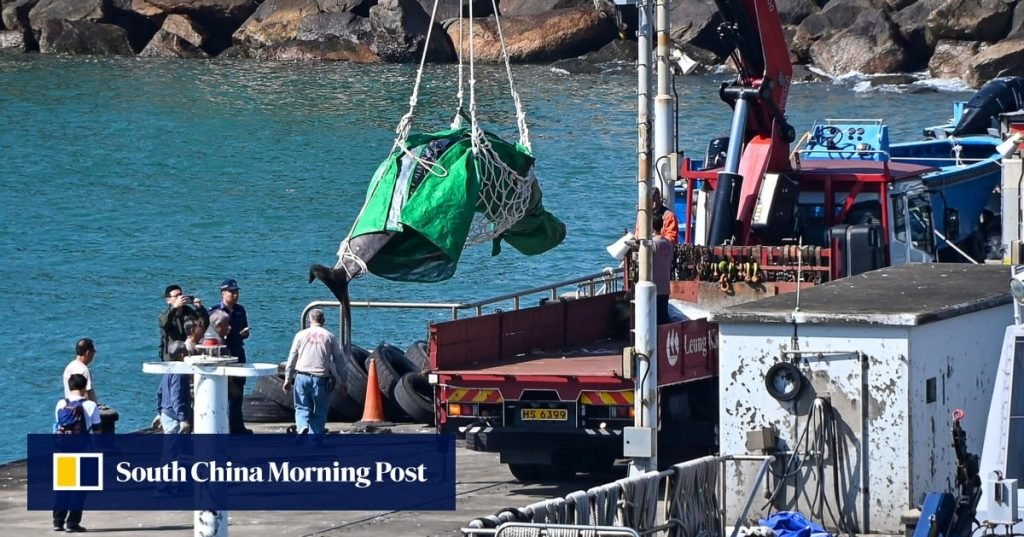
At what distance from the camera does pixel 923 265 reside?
18.6 meters

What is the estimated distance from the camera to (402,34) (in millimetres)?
84812

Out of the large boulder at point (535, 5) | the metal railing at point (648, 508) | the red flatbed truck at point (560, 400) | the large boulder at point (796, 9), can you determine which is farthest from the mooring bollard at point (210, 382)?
the large boulder at point (535, 5)

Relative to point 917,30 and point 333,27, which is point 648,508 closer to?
point 917,30

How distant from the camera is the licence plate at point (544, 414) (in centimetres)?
1631

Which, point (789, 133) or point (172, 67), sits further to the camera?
point (172, 67)

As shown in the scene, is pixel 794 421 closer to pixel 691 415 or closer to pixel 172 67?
pixel 691 415

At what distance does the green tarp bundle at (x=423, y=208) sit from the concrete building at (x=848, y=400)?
413cm

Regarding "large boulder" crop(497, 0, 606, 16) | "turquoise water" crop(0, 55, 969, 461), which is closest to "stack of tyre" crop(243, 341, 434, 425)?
"turquoise water" crop(0, 55, 969, 461)

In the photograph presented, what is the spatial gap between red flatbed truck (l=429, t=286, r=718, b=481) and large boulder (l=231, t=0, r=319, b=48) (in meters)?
71.7

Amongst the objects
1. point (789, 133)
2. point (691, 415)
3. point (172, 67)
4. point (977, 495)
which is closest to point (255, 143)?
point (172, 67)

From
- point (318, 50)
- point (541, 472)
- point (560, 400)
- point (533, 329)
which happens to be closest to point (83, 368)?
point (560, 400)

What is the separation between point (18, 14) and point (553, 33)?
25570mm

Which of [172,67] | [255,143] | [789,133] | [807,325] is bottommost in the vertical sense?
[807,325]

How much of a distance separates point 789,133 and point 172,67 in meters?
65.4
